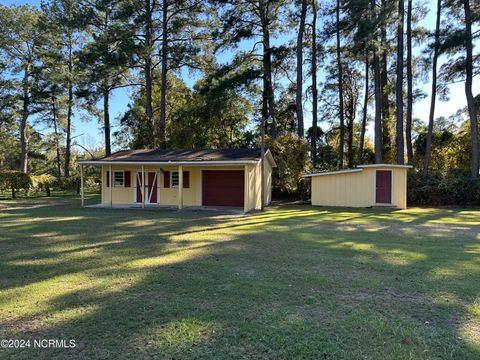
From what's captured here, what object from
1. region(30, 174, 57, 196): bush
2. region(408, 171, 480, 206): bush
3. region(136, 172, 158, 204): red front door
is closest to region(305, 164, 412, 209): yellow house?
region(408, 171, 480, 206): bush

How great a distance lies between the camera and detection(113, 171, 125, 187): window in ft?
54.1

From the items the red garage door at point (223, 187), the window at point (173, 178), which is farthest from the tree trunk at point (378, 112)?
the window at point (173, 178)

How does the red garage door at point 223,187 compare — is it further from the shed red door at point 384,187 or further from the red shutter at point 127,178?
the shed red door at point 384,187

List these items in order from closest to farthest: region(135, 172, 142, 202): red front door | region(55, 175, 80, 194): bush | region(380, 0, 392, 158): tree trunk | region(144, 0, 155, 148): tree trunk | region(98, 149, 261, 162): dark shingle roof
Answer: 1. region(98, 149, 261, 162): dark shingle roof
2. region(135, 172, 142, 202): red front door
3. region(144, 0, 155, 148): tree trunk
4. region(55, 175, 80, 194): bush
5. region(380, 0, 392, 158): tree trunk

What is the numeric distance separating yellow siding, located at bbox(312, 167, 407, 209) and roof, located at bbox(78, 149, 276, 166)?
3080 millimetres

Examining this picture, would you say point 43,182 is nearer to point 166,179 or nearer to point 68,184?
point 68,184

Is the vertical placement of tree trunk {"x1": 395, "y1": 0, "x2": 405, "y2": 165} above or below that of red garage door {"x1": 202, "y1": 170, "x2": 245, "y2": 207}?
above

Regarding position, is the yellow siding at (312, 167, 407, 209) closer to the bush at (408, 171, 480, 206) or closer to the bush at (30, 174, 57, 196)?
the bush at (408, 171, 480, 206)

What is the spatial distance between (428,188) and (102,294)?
694 inches

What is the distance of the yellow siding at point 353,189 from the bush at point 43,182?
18.0 meters

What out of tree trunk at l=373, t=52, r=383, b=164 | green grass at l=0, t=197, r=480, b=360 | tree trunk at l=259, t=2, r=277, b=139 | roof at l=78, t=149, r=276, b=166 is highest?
tree trunk at l=259, t=2, r=277, b=139

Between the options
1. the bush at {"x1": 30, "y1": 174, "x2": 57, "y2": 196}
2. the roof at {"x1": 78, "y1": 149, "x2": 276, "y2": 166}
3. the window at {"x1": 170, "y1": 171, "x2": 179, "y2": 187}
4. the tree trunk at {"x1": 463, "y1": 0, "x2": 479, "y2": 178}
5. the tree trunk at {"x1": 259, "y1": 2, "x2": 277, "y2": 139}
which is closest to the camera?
the roof at {"x1": 78, "y1": 149, "x2": 276, "y2": 166}

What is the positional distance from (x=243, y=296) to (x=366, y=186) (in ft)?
43.6

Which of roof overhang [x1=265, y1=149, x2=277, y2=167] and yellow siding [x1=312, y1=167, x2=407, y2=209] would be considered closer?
yellow siding [x1=312, y1=167, x2=407, y2=209]
